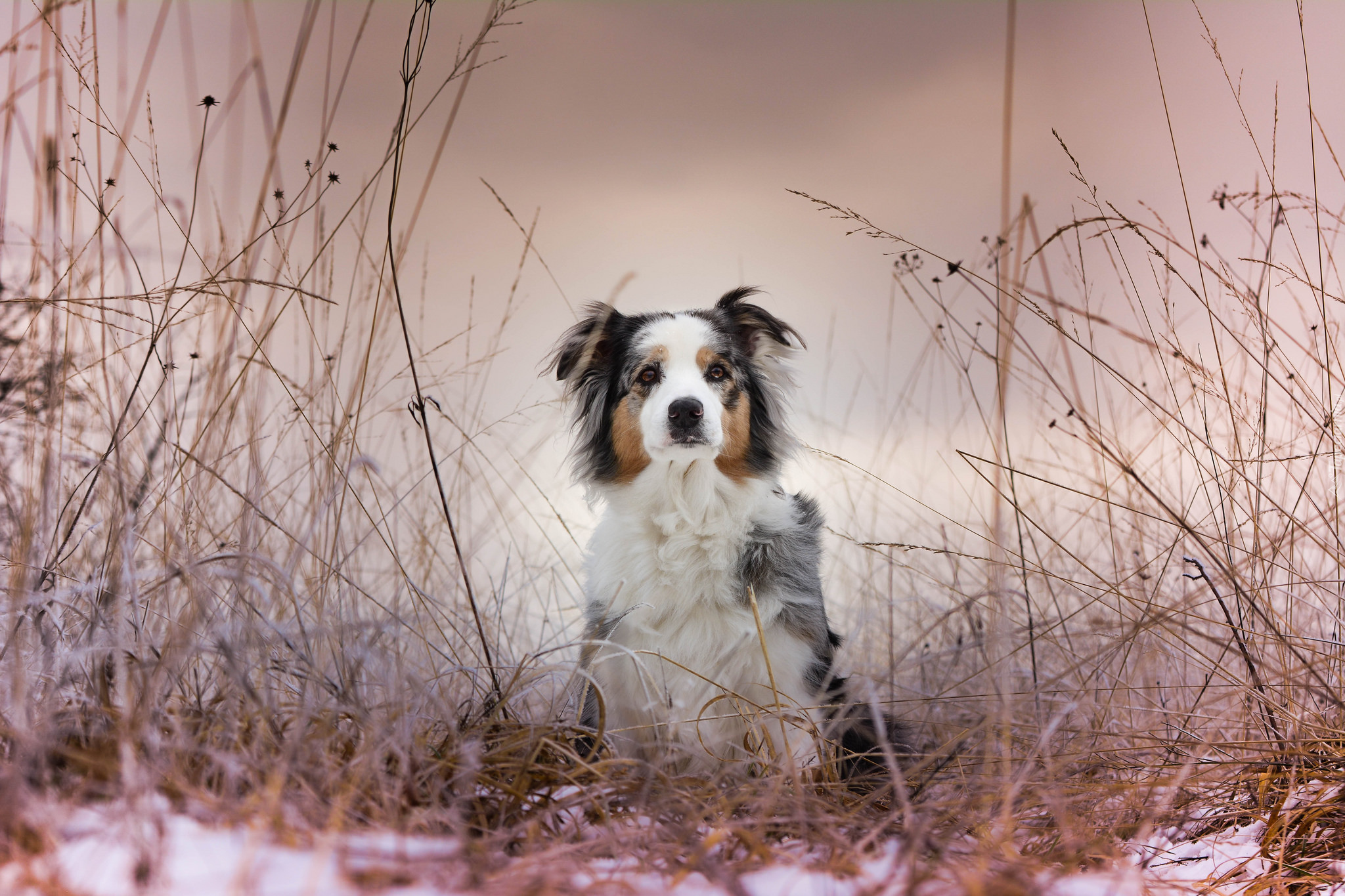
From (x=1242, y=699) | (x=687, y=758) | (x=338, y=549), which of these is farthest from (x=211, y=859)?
(x=1242, y=699)

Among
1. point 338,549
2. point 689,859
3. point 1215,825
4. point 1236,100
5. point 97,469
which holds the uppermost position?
point 1236,100

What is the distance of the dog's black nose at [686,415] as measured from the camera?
2557 millimetres

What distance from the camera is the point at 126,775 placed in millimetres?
1095

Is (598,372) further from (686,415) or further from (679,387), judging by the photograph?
(686,415)

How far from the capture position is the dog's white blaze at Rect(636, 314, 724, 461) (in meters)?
2.58

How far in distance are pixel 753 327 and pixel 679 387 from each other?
0.60 meters

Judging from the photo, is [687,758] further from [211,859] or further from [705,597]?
[211,859]

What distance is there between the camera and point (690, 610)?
257 cm

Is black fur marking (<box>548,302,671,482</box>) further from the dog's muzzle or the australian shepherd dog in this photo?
the dog's muzzle

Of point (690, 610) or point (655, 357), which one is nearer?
point (690, 610)

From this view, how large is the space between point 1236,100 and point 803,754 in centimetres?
209

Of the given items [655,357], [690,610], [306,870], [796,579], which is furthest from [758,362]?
[306,870]

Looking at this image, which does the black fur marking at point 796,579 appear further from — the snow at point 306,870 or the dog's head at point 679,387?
the snow at point 306,870

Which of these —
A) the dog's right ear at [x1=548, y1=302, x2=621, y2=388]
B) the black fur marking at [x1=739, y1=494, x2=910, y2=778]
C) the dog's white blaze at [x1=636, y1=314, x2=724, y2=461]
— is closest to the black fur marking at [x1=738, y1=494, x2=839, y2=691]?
the black fur marking at [x1=739, y1=494, x2=910, y2=778]
